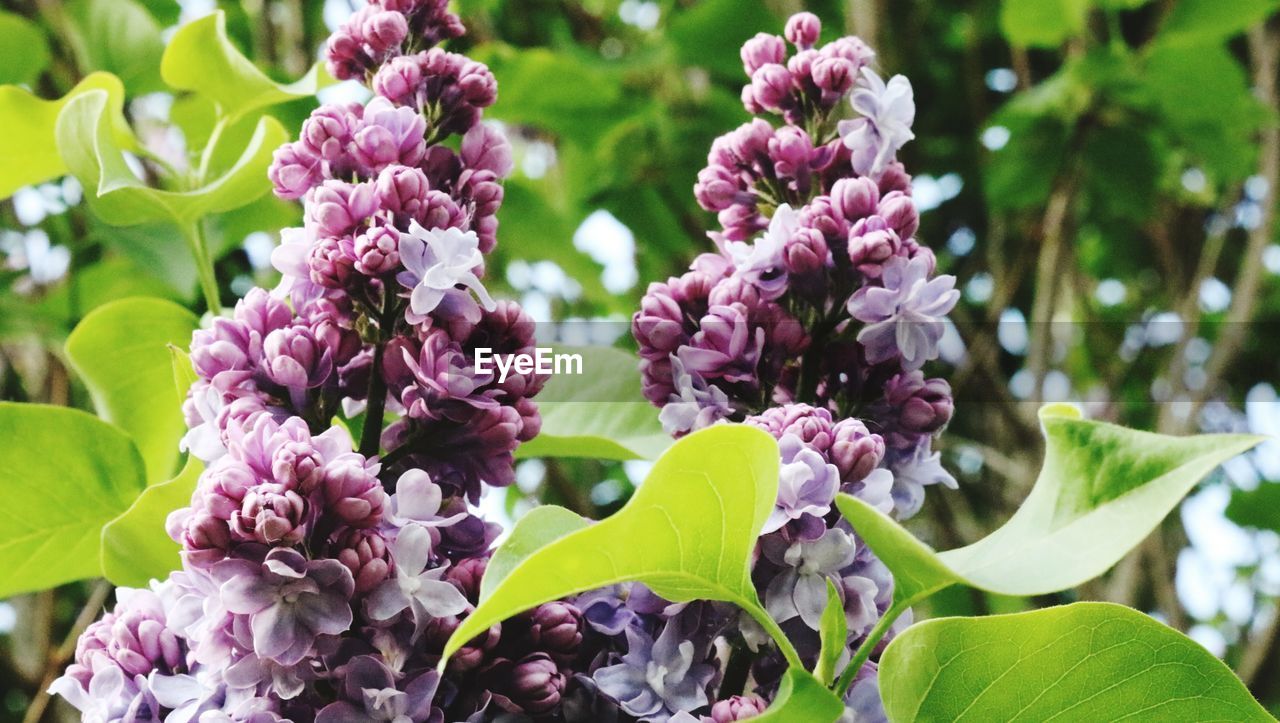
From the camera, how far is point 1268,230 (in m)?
1.93

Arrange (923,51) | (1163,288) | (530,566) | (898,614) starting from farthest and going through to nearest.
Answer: (1163,288)
(923,51)
(898,614)
(530,566)

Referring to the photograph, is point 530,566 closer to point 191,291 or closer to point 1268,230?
point 191,291

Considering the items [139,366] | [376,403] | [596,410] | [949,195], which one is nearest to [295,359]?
[376,403]

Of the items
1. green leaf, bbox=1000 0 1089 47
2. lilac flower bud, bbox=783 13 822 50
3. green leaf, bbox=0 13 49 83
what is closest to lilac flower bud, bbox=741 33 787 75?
lilac flower bud, bbox=783 13 822 50

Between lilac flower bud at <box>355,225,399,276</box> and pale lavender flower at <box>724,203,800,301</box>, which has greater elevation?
lilac flower bud at <box>355,225,399,276</box>

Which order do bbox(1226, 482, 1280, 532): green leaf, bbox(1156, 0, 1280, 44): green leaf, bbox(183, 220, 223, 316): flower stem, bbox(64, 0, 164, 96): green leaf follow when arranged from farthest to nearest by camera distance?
bbox(1226, 482, 1280, 532): green leaf, bbox(1156, 0, 1280, 44): green leaf, bbox(64, 0, 164, 96): green leaf, bbox(183, 220, 223, 316): flower stem

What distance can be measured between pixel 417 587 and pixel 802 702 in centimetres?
15

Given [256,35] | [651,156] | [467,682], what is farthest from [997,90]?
[467,682]

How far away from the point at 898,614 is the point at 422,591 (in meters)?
0.19

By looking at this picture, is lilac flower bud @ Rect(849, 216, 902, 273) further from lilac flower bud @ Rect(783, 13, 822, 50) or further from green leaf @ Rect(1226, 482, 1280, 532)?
green leaf @ Rect(1226, 482, 1280, 532)

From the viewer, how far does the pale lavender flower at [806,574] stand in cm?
48

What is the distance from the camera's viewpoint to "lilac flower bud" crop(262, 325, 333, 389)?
1.67 ft

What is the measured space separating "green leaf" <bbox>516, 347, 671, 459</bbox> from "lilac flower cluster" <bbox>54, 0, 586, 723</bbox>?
16cm

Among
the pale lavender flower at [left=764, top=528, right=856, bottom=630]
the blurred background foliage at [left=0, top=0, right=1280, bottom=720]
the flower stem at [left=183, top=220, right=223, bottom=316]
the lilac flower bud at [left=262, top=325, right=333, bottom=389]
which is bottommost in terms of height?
the blurred background foliage at [left=0, top=0, right=1280, bottom=720]
